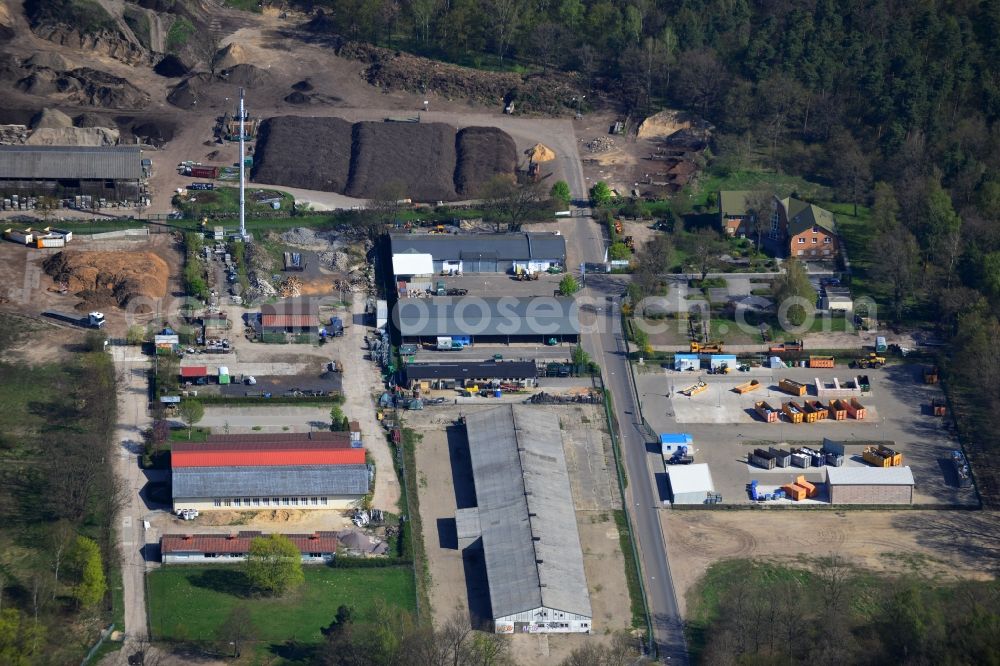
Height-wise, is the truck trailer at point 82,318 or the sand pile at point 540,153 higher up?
the sand pile at point 540,153

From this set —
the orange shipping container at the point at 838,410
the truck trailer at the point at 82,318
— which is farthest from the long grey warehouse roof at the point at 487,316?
the truck trailer at the point at 82,318

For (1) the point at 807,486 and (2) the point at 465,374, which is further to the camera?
(2) the point at 465,374

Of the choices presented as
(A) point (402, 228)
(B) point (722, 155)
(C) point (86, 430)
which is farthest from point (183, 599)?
(B) point (722, 155)

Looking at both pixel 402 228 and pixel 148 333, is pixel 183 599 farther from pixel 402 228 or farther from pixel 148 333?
pixel 402 228

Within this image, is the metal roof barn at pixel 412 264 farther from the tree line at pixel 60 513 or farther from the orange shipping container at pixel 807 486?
the orange shipping container at pixel 807 486

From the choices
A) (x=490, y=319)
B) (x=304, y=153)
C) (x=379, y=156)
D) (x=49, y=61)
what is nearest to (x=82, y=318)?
(x=490, y=319)

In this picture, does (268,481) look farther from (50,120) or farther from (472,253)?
(50,120)

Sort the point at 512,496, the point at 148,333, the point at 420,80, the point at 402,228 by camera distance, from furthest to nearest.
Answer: the point at 420,80, the point at 402,228, the point at 148,333, the point at 512,496
